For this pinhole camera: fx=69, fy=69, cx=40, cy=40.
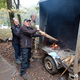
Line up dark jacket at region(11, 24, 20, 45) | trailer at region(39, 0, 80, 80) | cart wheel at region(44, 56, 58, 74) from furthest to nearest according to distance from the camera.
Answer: trailer at region(39, 0, 80, 80) → dark jacket at region(11, 24, 20, 45) → cart wheel at region(44, 56, 58, 74)

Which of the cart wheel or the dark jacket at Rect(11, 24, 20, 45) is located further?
the dark jacket at Rect(11, 24, 20, 45)

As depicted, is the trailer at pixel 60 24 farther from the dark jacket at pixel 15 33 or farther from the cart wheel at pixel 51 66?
the dark jacket at pixel 15 33

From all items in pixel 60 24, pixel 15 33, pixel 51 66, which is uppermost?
pixel 60 24

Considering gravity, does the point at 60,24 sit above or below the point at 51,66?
above

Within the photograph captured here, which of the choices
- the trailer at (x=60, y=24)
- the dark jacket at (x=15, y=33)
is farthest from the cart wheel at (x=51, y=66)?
the dark jacket at (x=15, y=33)

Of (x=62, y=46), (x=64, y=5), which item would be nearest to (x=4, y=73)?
(x=62, y=46)

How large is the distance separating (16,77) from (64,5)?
4430 mm

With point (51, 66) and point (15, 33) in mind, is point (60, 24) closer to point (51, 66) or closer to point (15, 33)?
point (51, 66)

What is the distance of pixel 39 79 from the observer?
9.08 feet

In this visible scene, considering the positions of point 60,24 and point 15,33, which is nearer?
point 15,33

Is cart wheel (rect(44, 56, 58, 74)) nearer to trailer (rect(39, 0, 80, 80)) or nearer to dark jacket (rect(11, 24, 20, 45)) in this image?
trailer (rect(39, 0, 80, 80))

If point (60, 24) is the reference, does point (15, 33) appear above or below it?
below

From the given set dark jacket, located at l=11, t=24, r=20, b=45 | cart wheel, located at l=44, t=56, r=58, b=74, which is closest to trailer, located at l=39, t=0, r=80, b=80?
cart wheel, located at l=44, t=56, r=58, b=74

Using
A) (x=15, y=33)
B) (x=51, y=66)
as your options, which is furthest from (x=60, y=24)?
(x=15, y=33)
